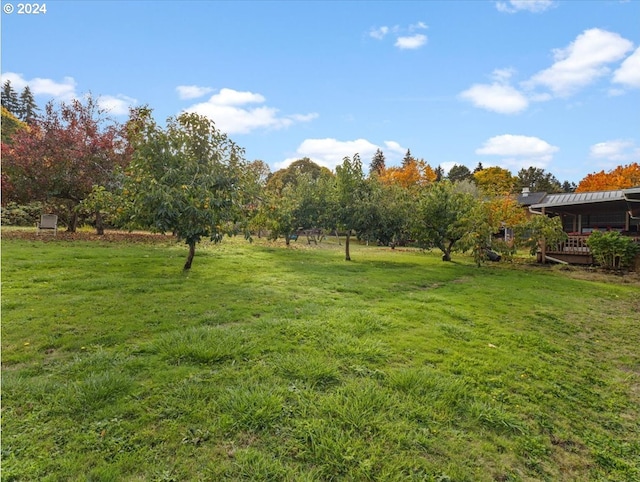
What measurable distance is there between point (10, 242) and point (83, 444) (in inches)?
475

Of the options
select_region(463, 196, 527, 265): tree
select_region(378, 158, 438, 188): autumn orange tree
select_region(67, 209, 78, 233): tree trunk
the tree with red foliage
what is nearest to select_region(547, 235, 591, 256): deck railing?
select_region(463, 196, 527, 265): tree

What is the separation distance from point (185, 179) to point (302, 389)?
5.62 metres

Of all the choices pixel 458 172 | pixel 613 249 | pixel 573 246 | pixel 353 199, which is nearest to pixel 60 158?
pixel 353 199

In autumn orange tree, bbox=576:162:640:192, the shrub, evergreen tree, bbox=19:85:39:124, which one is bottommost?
the shrub

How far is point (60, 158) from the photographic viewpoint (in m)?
12.9

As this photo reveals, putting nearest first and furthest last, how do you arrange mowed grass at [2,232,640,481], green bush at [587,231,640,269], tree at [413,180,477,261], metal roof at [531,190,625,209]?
mowed grass at [2,232,640,481]
green bush at [587,231,640,269]
tree at [413,180,477,261]
metal roof at [531,190,625,209]

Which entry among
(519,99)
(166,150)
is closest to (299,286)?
(166,150)

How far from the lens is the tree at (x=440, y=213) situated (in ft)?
44.5

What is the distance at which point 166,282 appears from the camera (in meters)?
6.56

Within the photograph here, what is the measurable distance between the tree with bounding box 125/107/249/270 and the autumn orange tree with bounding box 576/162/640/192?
3624 cm

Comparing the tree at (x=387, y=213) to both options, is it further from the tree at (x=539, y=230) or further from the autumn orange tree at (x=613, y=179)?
the autumn orange tree at (x=613, y=179)

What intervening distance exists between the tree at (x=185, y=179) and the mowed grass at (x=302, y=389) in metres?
1.53

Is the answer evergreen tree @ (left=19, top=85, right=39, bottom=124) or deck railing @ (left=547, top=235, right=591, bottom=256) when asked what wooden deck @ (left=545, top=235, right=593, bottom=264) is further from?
evergreen tree @ (left=19, top=85, right=39, bottom=124)

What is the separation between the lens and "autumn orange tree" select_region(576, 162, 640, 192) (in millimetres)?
31227
